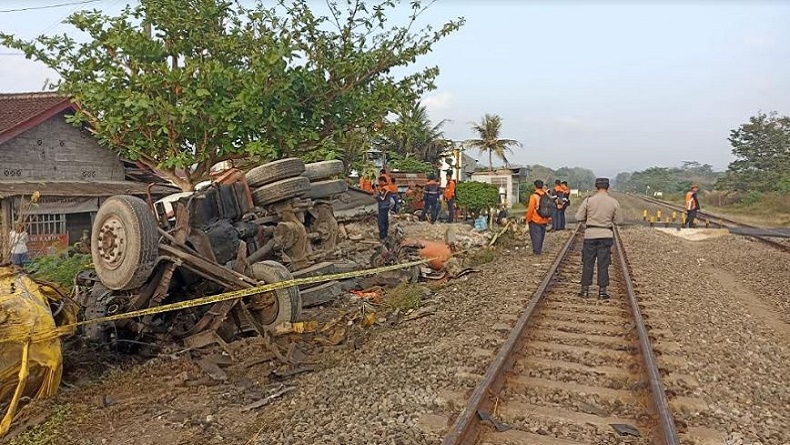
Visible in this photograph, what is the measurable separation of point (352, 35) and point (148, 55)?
358cm

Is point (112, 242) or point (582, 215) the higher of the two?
point (582, 215)

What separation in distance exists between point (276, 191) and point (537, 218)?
630cm

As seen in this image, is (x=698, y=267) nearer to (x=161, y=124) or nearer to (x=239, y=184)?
(x=239, y=184)

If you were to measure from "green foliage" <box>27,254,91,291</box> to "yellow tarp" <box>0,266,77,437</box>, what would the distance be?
3739 mm

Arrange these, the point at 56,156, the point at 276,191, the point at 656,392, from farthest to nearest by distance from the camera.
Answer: the point at 56,156
the point at 276,191
the point at 656,392

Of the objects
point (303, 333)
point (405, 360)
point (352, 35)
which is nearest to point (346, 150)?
point (352, 35)

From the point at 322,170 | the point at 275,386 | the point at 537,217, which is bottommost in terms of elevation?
the point at 275,386

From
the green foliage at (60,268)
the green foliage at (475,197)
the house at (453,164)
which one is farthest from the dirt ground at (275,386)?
the house at (453,164)

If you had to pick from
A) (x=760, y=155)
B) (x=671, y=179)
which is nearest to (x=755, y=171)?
(x=760, y=155)

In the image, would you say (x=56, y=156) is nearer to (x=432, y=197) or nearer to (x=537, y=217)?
(x=432, y=197)

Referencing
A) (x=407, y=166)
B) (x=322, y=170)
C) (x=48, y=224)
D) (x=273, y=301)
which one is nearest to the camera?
(x=273, y=301)

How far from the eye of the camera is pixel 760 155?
4622 centimetres

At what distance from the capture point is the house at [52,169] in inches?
508

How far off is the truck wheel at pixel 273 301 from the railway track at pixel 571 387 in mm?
2417
